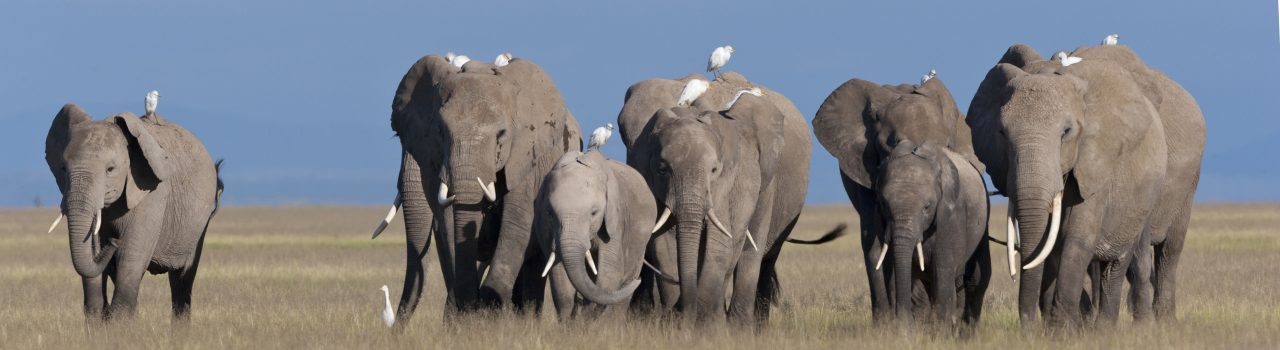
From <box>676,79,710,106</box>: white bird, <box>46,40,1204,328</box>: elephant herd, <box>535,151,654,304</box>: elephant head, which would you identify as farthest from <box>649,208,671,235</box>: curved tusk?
<box>676,79,710,106</box>: white bird

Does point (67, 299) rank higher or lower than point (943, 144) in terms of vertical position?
lower

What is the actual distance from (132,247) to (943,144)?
233 inches

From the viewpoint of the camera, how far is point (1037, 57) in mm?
16469

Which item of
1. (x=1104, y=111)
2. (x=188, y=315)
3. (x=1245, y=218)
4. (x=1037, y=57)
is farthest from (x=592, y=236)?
(x=1245, y=218)

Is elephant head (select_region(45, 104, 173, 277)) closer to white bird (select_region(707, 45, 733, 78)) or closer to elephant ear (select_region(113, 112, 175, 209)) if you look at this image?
elephant ear (select_region(113, 112, 175, 209))

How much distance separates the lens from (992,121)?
1312cm

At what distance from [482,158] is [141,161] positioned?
118 inches

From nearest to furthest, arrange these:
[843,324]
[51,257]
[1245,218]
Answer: [843,324] < [51,257] < [1245,218]

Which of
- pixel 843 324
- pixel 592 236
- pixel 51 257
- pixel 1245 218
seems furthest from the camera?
pixel 1245 218

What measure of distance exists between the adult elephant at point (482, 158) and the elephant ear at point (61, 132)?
224 centimetres

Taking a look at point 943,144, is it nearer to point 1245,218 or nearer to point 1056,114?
point 1056,114

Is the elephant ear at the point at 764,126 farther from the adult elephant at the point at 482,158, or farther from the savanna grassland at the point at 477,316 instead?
the adult elephant at the point at 482,158

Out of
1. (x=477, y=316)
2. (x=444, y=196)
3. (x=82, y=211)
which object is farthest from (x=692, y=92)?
(x=82, y=211)

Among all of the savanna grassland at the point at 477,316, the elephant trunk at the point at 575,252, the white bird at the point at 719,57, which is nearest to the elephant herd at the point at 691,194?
the elephant trunk at the point at 575,252
